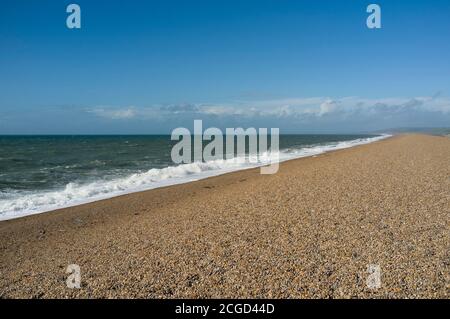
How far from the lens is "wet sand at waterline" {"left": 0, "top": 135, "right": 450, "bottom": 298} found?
5.34 m

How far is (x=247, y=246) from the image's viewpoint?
6973 mm

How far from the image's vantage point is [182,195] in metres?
14.8

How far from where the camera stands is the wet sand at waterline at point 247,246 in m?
5.34

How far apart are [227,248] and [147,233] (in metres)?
2.53
